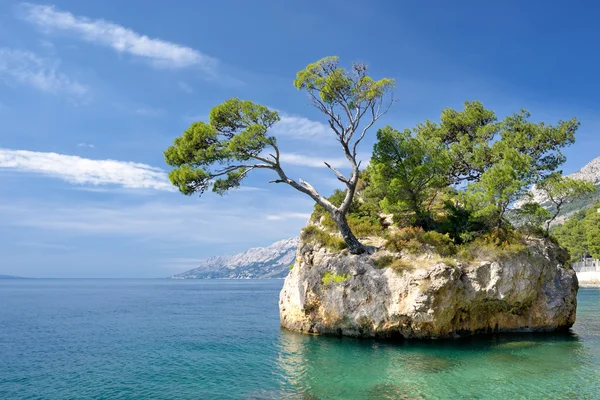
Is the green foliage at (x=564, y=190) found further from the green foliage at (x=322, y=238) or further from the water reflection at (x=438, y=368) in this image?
the green foliage at (x=322, y=238)

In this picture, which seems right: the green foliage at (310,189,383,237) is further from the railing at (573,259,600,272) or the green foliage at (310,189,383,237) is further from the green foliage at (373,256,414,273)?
the railing at (573,259,600,272)

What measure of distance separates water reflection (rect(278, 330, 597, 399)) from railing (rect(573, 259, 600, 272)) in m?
87.1

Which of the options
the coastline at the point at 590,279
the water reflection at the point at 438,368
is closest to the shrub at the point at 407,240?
the water reflection at the point at 438,368

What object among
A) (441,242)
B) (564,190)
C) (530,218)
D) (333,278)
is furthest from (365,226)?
(564,190)

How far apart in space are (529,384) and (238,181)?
2045cm

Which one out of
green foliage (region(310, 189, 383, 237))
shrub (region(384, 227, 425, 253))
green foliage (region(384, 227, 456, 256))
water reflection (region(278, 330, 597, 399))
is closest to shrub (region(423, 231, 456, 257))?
green foliage (region(384, 227, 456, 256))

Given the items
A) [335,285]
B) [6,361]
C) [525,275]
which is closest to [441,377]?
[335,285]

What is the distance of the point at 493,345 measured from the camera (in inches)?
921

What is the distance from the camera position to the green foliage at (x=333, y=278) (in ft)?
85.3

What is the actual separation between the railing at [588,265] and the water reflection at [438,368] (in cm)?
8713

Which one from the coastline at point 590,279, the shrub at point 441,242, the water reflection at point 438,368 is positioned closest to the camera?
the water reflection at point 438,368

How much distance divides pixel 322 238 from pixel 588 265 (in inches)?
3995

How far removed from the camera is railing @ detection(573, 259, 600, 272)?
95.2m

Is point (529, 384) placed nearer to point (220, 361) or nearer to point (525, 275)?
point (525, 275)
